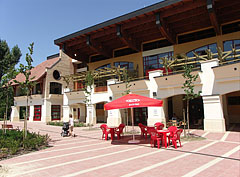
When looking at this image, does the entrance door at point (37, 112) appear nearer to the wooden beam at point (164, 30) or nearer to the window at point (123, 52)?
the window at point (123, 52)

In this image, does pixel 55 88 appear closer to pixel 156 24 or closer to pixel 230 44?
pixel 156 24

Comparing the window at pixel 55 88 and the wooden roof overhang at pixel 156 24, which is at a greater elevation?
the wooden roof overhang at pixel 156 24

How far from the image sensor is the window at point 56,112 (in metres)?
28.7

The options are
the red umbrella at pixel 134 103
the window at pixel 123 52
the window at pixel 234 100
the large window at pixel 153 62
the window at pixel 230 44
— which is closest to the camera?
the red umbrella at pixel 134 103

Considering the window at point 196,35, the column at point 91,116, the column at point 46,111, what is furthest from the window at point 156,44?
the column at point 46,111

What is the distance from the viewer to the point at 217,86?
543 inches

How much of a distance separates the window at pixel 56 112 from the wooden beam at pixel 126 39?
16142 millimetres

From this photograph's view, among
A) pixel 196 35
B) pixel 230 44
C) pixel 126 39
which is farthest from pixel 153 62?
pixel 230 44

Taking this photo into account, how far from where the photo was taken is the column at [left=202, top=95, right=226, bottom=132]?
13.3 metres

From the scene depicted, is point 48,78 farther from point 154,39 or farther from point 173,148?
point 173,148

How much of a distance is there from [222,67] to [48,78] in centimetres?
2392

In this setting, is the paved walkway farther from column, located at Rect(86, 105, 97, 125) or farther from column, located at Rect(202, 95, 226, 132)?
column, located at Rect(86, 105, 97, 125)

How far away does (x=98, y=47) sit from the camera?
2389cm

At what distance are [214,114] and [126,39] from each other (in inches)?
484
